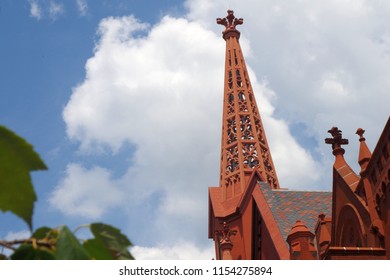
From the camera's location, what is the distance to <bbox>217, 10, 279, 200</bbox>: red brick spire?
26.6 metres

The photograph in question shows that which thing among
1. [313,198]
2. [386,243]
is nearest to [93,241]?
[386,243]

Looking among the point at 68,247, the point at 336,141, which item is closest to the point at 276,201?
the point at 336,141

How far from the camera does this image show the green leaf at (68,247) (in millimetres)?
1097

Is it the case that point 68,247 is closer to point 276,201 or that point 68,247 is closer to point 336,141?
point 336,141

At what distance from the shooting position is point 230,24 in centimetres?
3250

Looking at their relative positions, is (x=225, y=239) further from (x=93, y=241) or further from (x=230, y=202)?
(x=93, y=241)

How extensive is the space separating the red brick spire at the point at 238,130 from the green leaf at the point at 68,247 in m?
24.6

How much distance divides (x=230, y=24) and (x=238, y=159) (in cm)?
921

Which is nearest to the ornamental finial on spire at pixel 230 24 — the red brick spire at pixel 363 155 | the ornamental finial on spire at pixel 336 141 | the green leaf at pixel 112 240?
the ornamental finial on spire at pixel 336 141

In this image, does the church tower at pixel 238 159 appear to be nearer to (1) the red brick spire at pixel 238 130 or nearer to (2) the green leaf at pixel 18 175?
(1) the red brick spire at pixel 238 130

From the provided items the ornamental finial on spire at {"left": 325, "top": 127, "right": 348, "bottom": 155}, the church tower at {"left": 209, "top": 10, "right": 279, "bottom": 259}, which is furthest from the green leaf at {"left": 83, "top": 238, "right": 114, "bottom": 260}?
the church tower at {"left": 209, "top": 10, "right": 279, "bottom": 259}

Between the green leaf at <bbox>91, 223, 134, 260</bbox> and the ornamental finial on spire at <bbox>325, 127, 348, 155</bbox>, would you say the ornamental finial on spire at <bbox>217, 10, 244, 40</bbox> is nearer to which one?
the ornamental finial on spire at <bbox>325, 127, 348, 155</bbox>

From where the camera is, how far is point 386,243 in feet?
39.0
